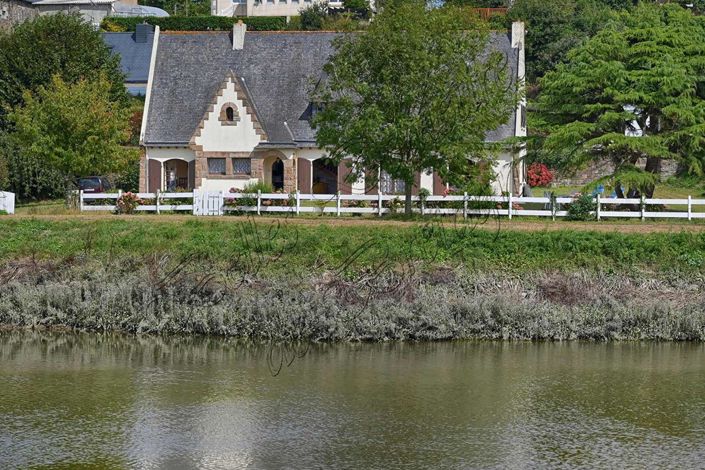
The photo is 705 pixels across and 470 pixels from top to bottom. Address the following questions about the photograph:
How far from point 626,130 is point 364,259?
15579 mm

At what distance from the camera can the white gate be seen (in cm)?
4084

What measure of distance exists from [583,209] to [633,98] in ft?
16.2

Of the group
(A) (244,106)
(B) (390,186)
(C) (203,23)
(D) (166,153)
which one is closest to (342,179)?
(B) (390,186)

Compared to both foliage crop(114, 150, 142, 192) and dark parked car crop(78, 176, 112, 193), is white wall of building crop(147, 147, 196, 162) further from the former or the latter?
foliage crop(114, 150, 142, 192)

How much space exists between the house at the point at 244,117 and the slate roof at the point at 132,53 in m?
23.9

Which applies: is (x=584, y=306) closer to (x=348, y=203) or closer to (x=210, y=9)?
(x=348, y=203)

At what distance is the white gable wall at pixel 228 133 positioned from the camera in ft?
161

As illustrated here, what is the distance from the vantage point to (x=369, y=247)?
106 feet

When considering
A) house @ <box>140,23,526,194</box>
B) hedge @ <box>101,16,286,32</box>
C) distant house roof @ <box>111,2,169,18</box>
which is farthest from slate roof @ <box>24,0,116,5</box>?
house @ <box>140,23,526,194</box>

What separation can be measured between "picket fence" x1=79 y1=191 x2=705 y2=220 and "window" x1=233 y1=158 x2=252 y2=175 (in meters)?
7.21

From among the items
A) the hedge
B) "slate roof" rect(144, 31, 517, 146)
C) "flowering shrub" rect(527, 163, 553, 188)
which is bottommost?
"flowering shrub" rect(527, 163, 553, 188)

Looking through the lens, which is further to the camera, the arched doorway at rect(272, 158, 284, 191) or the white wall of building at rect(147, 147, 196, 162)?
the arched doorway at rect(272, 158, 284, 191)

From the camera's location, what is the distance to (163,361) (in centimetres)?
2559

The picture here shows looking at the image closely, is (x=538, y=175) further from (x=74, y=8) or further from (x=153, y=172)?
(x=74, y=8)
